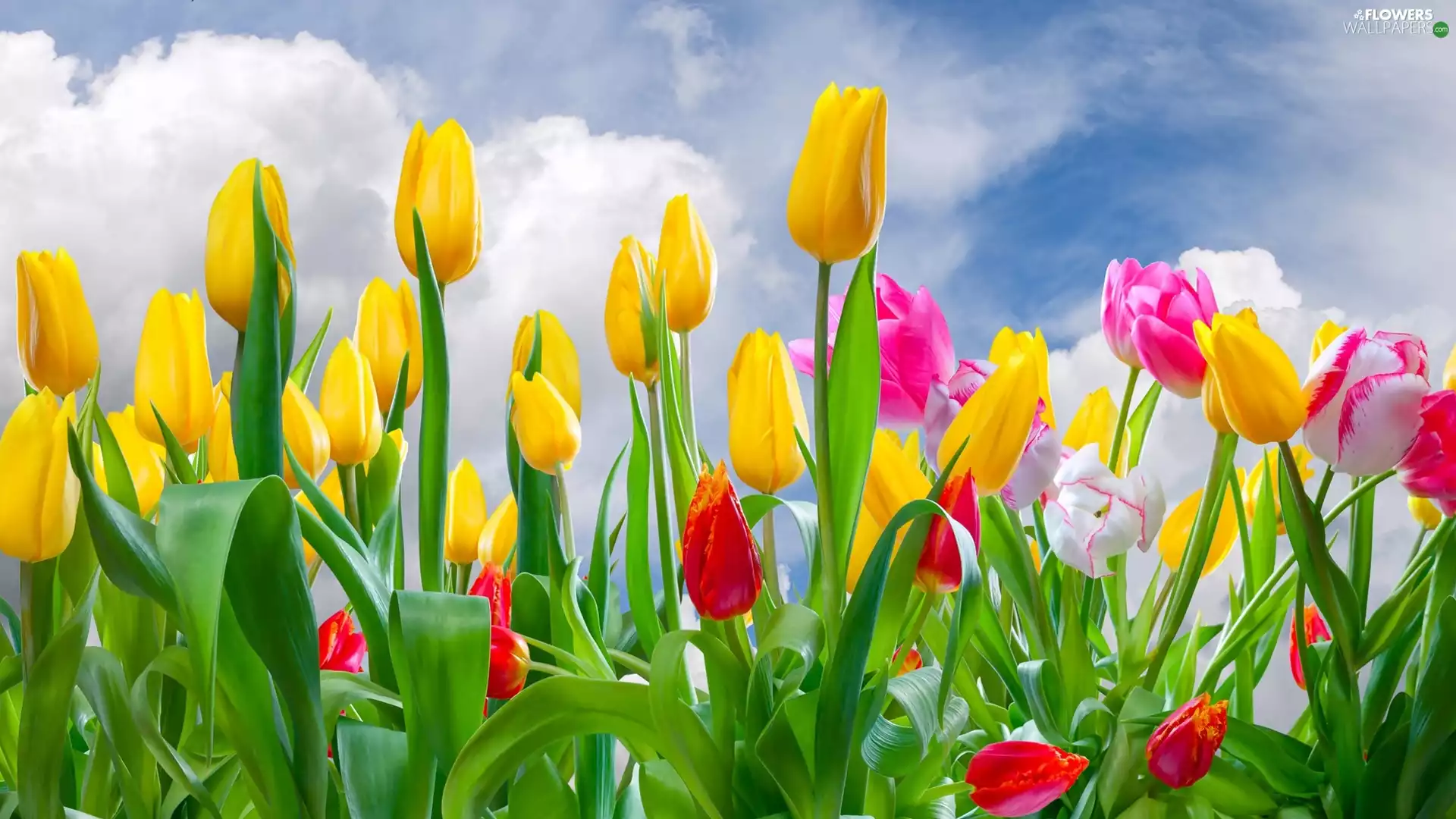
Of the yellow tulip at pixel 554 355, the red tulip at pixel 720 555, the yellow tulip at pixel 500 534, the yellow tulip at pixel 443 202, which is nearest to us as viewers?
the red tulip at pixel 720 555

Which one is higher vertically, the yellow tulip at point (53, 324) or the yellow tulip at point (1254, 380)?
the yellow tulip at point (53, 324)

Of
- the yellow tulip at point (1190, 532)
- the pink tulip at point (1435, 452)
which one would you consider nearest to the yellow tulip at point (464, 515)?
the yellow tulip at point (1190, 532)

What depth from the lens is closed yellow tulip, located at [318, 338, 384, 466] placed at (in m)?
0.60

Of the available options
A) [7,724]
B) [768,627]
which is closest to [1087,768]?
[768,627]

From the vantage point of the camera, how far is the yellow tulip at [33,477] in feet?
1.47

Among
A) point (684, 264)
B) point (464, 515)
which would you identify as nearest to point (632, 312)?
point (684, 264)

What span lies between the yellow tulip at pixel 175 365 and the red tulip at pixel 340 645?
0.43 feet

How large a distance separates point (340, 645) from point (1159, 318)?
1.54 feet

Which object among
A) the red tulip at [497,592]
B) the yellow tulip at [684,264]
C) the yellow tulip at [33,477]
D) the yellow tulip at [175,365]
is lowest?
the red tulip at [497,592]

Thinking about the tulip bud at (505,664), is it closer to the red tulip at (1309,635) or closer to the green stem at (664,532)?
the green stem at (664,532)

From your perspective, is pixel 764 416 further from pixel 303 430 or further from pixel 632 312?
pixel 303 430

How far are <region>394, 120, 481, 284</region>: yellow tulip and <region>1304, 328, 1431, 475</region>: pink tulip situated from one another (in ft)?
1.37

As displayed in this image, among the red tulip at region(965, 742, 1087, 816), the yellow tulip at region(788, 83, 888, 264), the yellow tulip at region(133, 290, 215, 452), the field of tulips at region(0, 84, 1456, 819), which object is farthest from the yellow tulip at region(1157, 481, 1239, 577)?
the yellow tulip at region(133, 290, 215, 452)

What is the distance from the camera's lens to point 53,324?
527 mm
